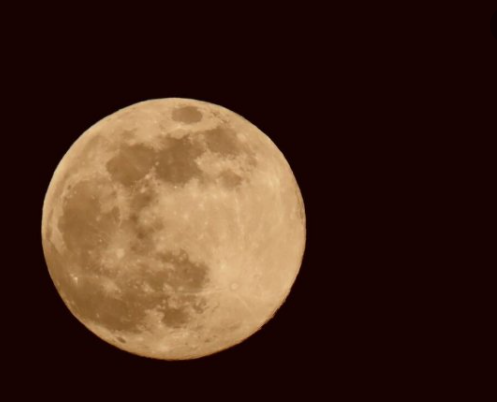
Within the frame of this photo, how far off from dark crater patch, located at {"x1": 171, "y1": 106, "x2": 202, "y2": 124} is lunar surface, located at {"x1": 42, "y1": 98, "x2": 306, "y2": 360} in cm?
2

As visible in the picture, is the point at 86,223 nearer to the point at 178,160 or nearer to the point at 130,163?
the point at 130,163

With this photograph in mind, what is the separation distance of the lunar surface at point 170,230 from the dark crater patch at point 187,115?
2cm

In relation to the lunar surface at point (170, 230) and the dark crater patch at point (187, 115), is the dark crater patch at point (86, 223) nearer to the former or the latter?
the lunar surface at point (170, 230)

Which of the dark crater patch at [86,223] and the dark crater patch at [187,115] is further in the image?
the dark crater patch at [187,115]

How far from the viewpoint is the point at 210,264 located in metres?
4.56

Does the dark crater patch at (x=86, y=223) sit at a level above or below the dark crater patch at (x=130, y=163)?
below

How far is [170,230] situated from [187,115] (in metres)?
1.11

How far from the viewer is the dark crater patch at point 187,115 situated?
4915 mm

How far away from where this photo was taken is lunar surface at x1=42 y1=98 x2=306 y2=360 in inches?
177

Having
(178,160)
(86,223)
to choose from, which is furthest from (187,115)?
(86,223)

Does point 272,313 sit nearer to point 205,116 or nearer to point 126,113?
point 205,116

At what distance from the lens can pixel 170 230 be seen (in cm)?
447

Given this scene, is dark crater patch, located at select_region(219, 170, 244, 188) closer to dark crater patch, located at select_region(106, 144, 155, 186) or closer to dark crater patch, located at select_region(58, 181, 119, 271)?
dark crater patch, located at select_region(106, 144, 155, 186)

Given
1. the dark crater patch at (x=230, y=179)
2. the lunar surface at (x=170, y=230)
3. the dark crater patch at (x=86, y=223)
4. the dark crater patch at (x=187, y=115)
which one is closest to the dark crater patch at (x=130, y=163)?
the lunar surface at (x=170, y=230)
